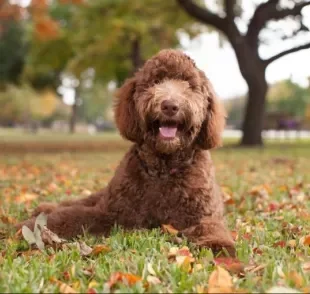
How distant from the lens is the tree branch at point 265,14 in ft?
62.0

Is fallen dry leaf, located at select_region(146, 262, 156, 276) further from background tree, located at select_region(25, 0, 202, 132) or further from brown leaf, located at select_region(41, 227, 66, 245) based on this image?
background tree, located at select_region(25, 0, 202, 132)

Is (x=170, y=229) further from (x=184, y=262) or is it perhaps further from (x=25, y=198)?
(x=25, y=198)

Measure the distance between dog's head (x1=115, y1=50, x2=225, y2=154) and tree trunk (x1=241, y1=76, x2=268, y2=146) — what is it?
15589 millimetres

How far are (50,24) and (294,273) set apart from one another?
22427 mm

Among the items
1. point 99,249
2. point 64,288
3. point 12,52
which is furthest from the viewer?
point 12,52

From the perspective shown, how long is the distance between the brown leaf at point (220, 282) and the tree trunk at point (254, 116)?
17.3 metres

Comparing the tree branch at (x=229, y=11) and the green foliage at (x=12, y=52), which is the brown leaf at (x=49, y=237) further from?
the green foliage at (x=12, y=52)

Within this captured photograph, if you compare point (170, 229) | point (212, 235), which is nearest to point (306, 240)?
point (212, 235)

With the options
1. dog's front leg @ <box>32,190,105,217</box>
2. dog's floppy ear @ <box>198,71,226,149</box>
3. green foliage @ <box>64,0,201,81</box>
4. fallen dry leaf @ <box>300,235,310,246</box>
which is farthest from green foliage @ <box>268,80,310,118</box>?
fallen dry leaf @ <box>300,235,310,246</box>

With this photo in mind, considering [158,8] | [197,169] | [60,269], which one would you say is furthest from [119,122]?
[158,8]

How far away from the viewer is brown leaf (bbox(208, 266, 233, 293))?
2.50 metres

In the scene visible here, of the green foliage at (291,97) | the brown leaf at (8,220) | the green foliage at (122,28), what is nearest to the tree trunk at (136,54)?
the green foliage at (122,28)

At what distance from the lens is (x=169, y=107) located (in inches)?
149

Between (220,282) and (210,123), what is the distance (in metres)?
1.91
